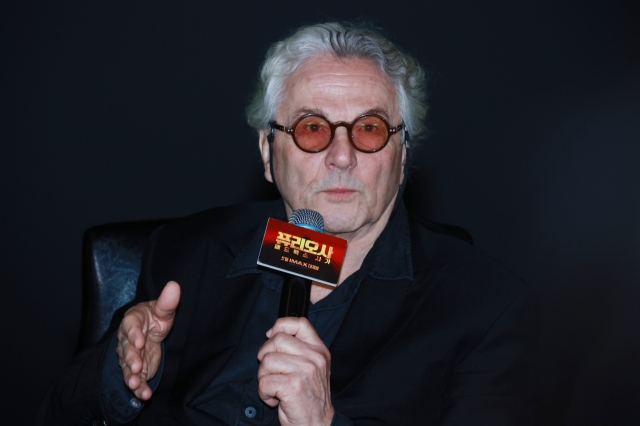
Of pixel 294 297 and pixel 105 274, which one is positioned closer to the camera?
pixel 294 297

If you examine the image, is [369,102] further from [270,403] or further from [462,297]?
[270,403]

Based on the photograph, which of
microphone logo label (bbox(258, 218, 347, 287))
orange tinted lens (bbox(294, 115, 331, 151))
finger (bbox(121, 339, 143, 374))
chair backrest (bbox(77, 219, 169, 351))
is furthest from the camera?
chair backrest (bbox(77, 219, 169, 351))

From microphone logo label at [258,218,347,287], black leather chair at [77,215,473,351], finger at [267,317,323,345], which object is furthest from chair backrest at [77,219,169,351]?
finger at [267,317,323,345]

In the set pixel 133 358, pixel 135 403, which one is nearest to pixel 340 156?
pixel 133 358

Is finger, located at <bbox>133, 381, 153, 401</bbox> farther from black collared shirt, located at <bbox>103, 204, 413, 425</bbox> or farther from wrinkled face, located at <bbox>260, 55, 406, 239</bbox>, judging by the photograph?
wrinkled face, located at <bbox>260, 55, 406, 239</bbox>

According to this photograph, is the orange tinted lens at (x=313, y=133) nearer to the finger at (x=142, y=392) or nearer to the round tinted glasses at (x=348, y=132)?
the round tinted glasses at (x=348, y=132)

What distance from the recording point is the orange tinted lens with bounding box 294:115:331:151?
1929mm

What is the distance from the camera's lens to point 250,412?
6.06 ft

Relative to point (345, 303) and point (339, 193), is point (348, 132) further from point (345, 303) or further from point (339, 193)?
point (345, 303)

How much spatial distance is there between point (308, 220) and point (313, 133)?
0.33 meters

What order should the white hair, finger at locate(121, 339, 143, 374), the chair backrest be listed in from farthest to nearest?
the chair backrest, the white hair, finger at locate(121, 339, 143, 374)

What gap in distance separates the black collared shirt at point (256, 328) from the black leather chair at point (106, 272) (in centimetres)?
29

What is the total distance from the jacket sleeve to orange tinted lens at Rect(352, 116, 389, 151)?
866mm

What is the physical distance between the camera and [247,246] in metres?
2.14
